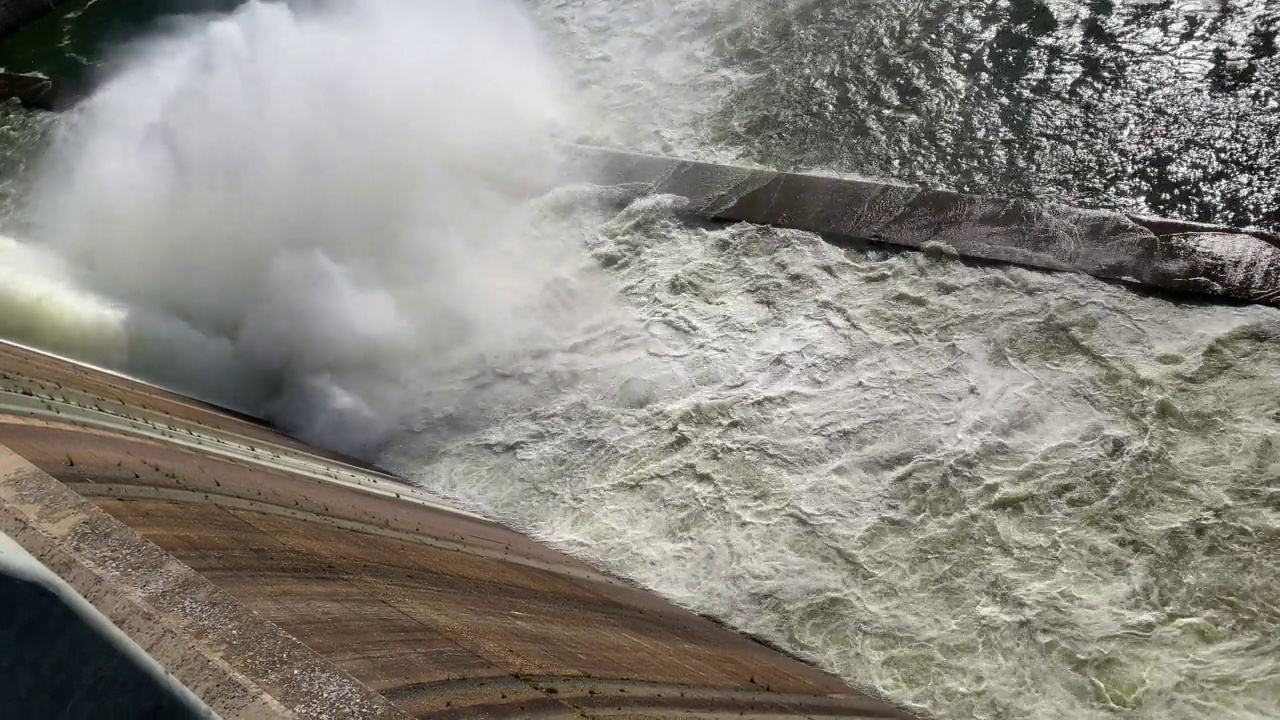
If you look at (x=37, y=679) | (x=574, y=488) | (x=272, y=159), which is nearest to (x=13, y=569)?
(x=37, y=679)

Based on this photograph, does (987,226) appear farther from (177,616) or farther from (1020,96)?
(177,616)

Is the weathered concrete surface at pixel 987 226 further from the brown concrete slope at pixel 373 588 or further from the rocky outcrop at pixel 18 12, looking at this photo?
the rocky outcrop at pixel 18 12

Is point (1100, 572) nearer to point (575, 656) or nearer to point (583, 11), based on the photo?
point (575, 656)

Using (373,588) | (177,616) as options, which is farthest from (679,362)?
(177,616)

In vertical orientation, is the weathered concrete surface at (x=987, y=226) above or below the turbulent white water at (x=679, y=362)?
above

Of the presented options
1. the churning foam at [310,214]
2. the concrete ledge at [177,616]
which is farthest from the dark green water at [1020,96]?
the concrete ledge at [177,616]
